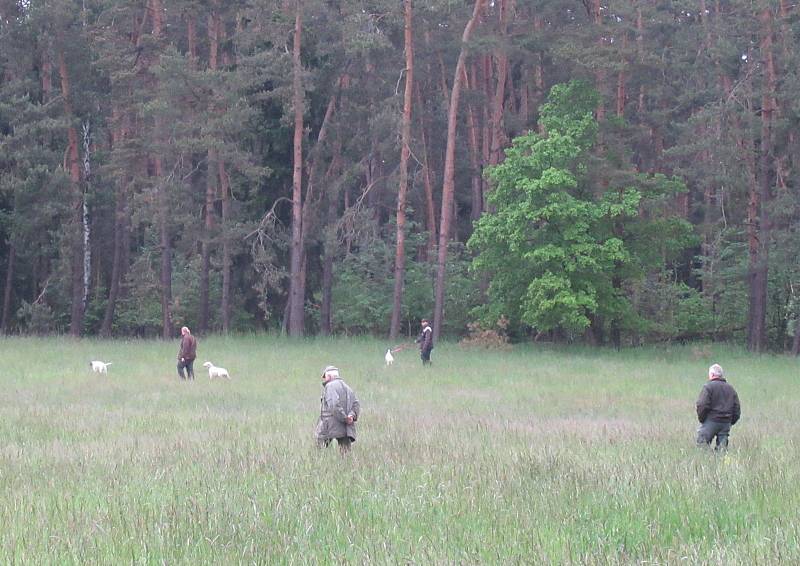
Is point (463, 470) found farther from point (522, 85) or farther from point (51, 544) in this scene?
point (522, 85)

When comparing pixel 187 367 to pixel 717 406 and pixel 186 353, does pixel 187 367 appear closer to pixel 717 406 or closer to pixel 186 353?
pixel 186 353

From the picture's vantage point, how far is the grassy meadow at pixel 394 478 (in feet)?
26.1

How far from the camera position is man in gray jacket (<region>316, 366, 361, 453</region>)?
42.0 feet

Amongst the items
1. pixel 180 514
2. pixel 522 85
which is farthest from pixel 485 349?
pixel 180 514

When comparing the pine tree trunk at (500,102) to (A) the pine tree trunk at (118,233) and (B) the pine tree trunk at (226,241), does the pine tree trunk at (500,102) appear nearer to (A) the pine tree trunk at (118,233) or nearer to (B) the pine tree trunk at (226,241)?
(B) the pine tree trunk at (226,241)

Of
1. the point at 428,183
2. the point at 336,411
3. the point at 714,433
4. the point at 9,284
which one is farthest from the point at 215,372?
the point at 9,284

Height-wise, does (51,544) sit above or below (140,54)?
below

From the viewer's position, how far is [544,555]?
7.51 metres

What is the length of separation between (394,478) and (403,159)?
101ft

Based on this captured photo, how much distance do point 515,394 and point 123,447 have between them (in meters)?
11.3

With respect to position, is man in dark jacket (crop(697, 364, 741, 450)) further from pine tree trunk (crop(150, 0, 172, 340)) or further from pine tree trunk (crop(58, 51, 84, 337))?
pine tree trunk (crop(58, 51, 84, 337))

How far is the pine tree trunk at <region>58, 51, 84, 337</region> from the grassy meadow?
2143cm

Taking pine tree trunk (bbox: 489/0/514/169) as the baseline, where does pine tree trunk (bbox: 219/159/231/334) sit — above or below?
below

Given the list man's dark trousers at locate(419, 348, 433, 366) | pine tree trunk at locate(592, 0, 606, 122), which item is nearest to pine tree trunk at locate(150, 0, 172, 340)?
man's dark trousers at locate(419, 348, 433, 366)
